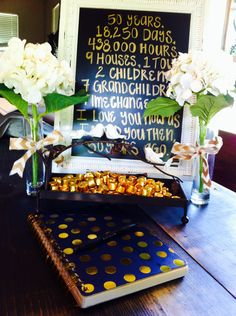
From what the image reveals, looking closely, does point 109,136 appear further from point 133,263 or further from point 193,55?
point 133,263

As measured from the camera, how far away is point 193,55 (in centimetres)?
74

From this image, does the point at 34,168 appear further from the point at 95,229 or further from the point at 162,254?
the point at 162,254

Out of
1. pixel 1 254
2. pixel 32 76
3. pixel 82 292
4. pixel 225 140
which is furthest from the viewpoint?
pixel 225 140

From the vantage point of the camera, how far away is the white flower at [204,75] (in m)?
0.72

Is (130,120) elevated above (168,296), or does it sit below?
above

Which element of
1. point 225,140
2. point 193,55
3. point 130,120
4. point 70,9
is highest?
point 70,9

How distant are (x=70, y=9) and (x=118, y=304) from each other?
759 mm

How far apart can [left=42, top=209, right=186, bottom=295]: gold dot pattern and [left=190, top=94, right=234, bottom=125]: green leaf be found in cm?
32

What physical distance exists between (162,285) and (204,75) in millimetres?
472

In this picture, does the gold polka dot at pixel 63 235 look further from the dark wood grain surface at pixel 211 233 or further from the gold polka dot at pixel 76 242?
the dark wood grain surface at pixel 211 233

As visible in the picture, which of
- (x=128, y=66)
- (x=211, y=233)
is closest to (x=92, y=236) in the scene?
(x=211, y=233)

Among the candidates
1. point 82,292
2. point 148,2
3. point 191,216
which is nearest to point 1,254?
point 82,292

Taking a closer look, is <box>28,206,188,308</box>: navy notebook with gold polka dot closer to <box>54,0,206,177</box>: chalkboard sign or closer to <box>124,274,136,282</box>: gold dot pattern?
<box>124,274,136,282</box>: gold dot pattern

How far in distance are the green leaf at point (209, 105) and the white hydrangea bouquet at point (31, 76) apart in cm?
29
